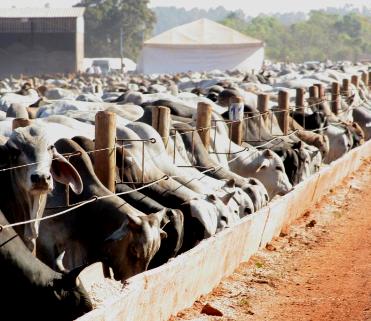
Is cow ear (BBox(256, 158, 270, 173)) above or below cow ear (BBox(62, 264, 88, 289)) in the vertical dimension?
below

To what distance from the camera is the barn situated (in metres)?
61.1

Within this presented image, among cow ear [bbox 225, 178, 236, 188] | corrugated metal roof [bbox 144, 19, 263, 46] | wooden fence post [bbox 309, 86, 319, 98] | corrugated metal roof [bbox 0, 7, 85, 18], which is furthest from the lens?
corrugated metal roof [bbox 144, 19, 263, 46]

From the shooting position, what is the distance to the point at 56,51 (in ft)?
205

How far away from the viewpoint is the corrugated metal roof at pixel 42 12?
61.4 meters

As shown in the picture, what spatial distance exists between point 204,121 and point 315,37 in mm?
129101

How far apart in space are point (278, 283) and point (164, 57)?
184ft

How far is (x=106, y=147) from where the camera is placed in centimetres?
874

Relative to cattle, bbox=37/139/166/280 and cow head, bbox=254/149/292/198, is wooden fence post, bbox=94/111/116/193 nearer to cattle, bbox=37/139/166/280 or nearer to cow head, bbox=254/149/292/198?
cattle, bbox=37/139/166/280

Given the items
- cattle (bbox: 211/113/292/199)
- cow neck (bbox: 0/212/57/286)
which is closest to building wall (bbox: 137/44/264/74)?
cattle (bbox: 211/113/292/199)

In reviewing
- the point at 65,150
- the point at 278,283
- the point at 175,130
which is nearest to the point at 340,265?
the point at 278,283

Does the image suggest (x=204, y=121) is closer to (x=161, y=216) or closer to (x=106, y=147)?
(x=106, y=147)

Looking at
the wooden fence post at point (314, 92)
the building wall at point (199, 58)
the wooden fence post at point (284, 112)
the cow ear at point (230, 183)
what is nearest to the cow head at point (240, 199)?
the cow ear at point (230, 183)

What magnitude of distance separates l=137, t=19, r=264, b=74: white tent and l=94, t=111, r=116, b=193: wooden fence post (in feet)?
180

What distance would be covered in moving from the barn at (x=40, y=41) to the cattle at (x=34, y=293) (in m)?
55.9
